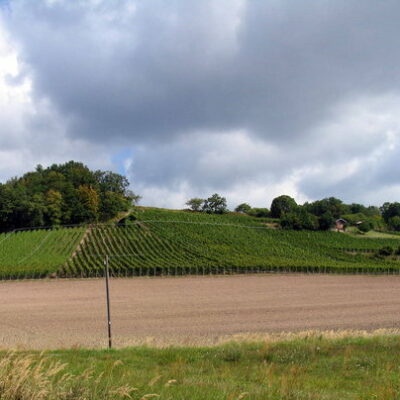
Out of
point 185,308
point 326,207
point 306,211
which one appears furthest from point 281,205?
point 185,308

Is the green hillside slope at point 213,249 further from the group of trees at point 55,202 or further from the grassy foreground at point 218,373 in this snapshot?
the grassy foreground at point 218,373

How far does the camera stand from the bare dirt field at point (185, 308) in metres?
23.3

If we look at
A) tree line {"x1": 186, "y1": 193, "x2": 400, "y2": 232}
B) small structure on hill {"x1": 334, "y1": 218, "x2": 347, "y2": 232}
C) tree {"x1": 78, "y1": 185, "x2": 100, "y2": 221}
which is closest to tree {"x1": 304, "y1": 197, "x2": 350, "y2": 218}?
tree line {"x1": 186, "y1": 193, "x2": 400, "y2": 232}

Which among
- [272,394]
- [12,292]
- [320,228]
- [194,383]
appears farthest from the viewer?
[320,228]

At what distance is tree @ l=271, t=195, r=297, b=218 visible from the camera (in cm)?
13025

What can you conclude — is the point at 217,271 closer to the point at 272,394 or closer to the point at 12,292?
the point at 12,292

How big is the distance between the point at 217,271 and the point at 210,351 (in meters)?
49.8

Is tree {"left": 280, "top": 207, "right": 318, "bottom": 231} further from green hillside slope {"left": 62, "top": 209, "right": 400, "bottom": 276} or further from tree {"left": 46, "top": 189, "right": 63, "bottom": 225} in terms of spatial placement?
tree {"left": 46, "top": 189, "right": 63, "bottom": 225}

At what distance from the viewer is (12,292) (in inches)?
1748

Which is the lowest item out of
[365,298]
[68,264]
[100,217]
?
[365,298]

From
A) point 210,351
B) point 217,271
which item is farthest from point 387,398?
point 217,271

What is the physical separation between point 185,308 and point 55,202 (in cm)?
6782

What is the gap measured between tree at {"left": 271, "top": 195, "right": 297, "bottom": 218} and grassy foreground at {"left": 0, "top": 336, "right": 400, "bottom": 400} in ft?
389

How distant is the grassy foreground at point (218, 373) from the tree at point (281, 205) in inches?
4672
